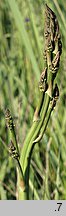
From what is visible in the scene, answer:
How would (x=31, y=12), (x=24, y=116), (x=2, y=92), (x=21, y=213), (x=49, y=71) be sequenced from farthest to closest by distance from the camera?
(x=2, y=92) → (x=24, y=116) → (x=31, y=12) → (x=21, y=213) → (x=49, y=71)

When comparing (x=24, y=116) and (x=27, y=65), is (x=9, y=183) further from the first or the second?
(x=27, y=65)

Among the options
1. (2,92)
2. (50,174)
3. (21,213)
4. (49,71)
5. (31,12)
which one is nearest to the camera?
(49,71)

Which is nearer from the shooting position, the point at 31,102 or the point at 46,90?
the point at 46,90

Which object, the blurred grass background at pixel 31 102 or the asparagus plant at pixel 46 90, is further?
the blurred grass background at pixel 31 102

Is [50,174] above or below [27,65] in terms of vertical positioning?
below

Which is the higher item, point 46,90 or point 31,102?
point 46,90

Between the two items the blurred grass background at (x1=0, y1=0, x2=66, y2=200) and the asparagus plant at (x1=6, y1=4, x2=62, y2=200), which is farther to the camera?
the blurred grass background at (x1=0, y1=0, x2=66, y2=200)

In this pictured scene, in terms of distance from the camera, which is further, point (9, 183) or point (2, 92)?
point (2, 92)

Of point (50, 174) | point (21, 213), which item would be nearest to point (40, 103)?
point (21, 213)
